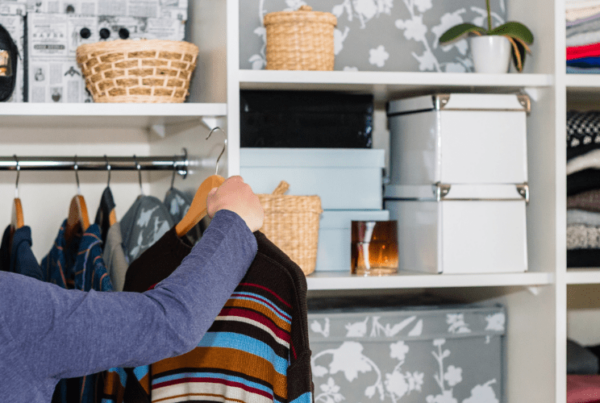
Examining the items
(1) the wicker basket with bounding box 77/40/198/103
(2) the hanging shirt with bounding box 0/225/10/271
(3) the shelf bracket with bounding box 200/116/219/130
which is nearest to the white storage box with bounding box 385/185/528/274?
(3) the shelf bracket with bounding box 200/116/219/130

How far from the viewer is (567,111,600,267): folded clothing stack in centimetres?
115

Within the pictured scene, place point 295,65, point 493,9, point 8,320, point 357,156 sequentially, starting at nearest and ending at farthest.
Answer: point 8,320 < point 295,65 < point 357,156 < point 493,9

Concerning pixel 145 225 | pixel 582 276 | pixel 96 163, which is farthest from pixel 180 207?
pixel 582 276

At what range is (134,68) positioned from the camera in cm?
100

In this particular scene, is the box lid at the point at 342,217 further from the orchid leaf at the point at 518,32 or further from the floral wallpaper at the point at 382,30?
the orchid leaf at the point at 518,32

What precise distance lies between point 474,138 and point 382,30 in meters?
0.32

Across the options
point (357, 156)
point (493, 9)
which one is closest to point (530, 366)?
point (357, 156)

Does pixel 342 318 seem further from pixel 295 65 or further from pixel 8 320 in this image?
pixel 8 320

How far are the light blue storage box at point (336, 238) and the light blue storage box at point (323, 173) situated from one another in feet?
0.06

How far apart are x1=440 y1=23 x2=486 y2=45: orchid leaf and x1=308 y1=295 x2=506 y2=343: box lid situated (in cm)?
55

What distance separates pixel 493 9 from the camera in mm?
1262

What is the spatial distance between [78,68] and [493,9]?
86cm

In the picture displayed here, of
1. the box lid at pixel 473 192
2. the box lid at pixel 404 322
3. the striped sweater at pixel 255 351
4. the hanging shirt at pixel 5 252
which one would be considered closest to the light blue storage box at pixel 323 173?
the box lid at pixel 473 192

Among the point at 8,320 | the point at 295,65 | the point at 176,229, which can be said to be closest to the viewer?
the point at 8,320
